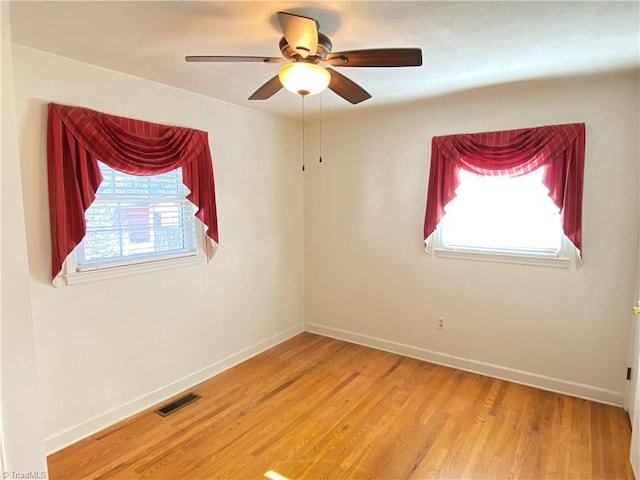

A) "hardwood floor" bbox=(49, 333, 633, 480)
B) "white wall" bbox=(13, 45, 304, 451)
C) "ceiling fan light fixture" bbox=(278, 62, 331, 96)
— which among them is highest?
"ceiling fan light fixture" bbox=(278, 62, 331, 96)

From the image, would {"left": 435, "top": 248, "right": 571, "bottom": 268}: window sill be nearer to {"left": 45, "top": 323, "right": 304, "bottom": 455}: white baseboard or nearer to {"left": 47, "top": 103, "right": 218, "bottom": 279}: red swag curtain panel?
{"left": 45, "top": 323, "right": 304, "bottom": 455}: white baseboard

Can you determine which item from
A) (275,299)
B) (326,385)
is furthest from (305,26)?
(275,299)

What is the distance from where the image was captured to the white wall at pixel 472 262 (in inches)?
109

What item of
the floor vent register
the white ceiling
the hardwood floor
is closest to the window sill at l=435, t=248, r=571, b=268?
the hardwood floor

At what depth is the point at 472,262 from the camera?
133 inches

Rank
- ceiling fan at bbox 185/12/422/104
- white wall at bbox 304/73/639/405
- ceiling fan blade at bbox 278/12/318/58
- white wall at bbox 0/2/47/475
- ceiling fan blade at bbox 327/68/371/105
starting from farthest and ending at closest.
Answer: white wall at bbox 304/73/639/405, ceiling fan blade at bbox 327/68/371/105, ceiling fan at bbox 185/12/422/104, ceiling fan blade at bbox 278/12/318/58, white wall at bbox 0/2/47/475

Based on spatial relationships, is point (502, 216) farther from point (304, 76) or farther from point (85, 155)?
point (85, 155)

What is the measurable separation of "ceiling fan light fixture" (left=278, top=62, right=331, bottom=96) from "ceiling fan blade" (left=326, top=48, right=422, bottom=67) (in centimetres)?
9

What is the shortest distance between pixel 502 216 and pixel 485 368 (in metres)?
1.36

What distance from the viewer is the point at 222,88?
294cm

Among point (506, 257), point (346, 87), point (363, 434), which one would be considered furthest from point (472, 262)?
point (346, 87)

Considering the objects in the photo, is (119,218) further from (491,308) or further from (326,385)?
(491,308)

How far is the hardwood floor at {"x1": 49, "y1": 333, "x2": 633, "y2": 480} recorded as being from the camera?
2.20m

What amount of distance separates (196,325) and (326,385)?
1.22m
